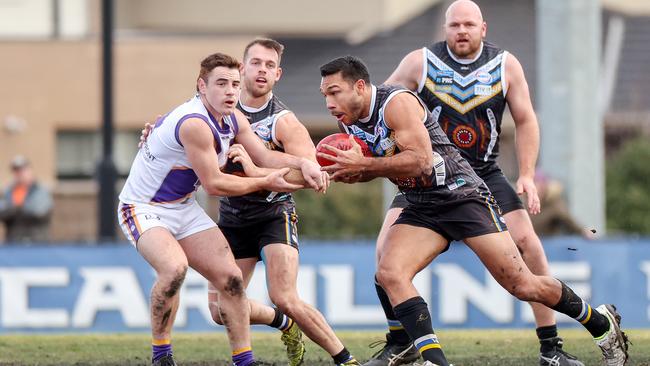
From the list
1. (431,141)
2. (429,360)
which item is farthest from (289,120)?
(429,360)

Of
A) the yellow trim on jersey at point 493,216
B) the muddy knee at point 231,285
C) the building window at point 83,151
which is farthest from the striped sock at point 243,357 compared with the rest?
the building window at point 83,151

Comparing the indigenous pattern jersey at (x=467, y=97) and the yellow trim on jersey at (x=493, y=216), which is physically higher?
the indigenous pattern jersey at (x=467, y=97)

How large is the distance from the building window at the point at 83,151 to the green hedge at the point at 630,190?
8.49m

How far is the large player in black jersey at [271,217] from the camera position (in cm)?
923

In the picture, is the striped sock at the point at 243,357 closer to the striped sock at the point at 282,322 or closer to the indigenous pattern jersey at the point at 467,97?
the striped sock at the point at 282,322

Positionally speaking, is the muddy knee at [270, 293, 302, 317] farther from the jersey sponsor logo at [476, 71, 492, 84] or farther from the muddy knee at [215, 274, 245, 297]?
the jersey sponsor logo at [476, 71, 492, 84]

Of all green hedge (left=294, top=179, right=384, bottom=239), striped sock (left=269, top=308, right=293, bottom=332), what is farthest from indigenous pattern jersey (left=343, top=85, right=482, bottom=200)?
green hedge (left=294, top=179, right=384, bottom=239)

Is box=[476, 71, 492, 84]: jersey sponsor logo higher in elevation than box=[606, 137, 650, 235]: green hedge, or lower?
higher

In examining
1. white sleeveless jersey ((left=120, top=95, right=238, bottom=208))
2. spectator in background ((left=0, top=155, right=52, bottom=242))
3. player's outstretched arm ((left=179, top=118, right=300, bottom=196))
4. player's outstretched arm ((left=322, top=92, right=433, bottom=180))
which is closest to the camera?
player's outstretched arm ((left=322, top=92, right=433, bottom=180))

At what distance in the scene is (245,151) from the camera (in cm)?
915

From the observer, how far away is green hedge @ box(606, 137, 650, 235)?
22750 millimetres

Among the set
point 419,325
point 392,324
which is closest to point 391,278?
point 419,325

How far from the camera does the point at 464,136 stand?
32.1 ft

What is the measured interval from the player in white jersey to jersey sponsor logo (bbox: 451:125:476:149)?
1.30 meters
